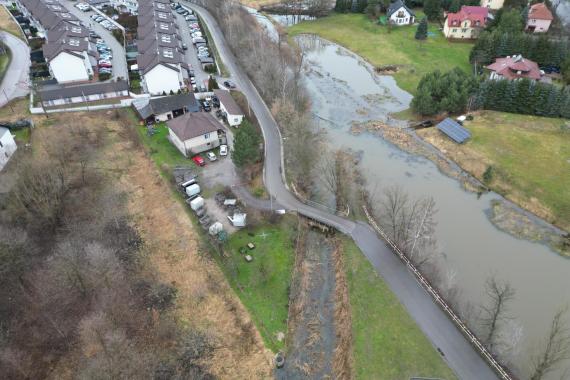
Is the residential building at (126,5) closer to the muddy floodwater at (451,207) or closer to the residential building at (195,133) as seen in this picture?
the muddy floodwater at (451,207)

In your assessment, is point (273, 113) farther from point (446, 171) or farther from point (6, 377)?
point (6, 377)

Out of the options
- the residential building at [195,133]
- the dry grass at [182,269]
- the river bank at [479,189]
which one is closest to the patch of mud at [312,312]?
the dry grass at [182,269]

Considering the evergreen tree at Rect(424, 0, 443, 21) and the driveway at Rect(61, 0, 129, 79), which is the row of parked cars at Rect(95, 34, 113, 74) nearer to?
the driveway at Rect(61, 0, 129, 79)

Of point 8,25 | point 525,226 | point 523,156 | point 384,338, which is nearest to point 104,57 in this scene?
point 8,25

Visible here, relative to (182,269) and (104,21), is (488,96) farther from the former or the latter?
(104,21)

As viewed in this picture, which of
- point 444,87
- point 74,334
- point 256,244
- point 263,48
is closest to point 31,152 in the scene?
point 74,334

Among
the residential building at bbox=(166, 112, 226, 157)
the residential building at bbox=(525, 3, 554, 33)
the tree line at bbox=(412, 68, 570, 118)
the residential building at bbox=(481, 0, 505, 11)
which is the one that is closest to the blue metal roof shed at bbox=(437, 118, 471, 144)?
the tree line at bbox=(412, 68, 570, 118)

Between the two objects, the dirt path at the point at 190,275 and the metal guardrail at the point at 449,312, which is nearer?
the metal guardrail at the point at 449,312
